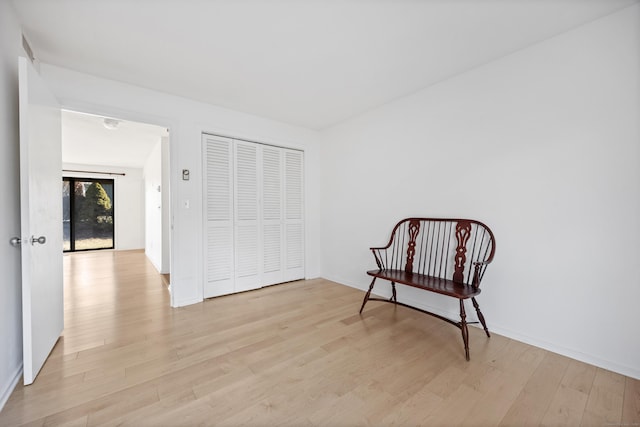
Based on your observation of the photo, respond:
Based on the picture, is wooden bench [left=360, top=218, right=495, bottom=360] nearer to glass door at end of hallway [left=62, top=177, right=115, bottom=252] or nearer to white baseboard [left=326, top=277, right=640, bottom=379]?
white baseboard [left=326, top=277, right=640, bottom=379]

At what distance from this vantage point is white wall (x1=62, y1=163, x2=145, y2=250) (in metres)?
7.70

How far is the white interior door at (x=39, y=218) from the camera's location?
164 centimetres

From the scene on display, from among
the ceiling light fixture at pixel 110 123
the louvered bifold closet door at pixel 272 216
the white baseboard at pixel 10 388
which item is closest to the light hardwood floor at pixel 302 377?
the white baseboard at pixel 10 388

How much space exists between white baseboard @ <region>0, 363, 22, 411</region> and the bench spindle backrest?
9.21ft

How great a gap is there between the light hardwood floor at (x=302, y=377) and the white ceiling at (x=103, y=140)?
276 cm

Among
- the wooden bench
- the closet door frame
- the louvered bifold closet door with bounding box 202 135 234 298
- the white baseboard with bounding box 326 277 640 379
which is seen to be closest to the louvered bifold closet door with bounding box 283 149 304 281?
the closet door frame

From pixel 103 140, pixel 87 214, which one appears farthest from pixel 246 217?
pixel 87 214

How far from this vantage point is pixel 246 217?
3.68 metres

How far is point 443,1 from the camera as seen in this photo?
1723mm

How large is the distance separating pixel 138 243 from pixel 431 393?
29.1 feet

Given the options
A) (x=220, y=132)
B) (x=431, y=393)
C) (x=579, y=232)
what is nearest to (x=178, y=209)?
(x=220, y=132)

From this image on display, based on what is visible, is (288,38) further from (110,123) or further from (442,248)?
(110,123)

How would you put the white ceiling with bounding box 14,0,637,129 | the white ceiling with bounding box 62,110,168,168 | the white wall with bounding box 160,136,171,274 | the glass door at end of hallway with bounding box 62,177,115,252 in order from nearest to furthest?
the white ceiling with bounding box 14,0,637,129 < the white ceiling with bounding box 62,110,168,168 < the white wall with bounding box 160,136,171,274 < the glass door at end of hallway with bounding box 62,177,115,252

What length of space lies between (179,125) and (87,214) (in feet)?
21.5
